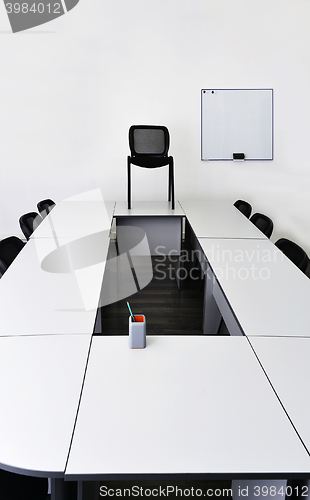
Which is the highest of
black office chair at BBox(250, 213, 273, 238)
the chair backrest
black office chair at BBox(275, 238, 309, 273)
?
the chair backrest

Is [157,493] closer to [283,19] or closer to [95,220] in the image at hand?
[95,220]

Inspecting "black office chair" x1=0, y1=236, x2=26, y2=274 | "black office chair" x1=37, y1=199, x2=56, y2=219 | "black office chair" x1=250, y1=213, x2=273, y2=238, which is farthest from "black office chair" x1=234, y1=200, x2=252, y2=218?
"black office chair" x1=0, y1=236, x2=26, y2=274

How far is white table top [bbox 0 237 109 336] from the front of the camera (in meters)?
1.86

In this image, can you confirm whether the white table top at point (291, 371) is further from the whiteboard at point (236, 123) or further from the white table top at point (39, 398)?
the whiteboard at point (236, 123)

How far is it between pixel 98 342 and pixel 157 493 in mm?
834

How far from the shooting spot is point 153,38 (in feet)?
18.9

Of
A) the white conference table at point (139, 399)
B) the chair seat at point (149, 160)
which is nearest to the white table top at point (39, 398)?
the white conference table at point (139, 399)

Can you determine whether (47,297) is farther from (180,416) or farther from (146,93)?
(146,93)

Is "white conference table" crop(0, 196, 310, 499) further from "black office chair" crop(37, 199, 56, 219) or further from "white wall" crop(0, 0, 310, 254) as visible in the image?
"white wall" crop(0, 0, 310, 254)

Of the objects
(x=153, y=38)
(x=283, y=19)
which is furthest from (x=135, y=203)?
(x=283, y=19)

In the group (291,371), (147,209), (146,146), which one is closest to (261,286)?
(291,371)

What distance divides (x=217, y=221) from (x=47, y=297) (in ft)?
7.42

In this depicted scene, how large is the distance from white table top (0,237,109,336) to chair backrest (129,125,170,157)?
6.86 ft

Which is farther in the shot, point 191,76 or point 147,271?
point 191,76
